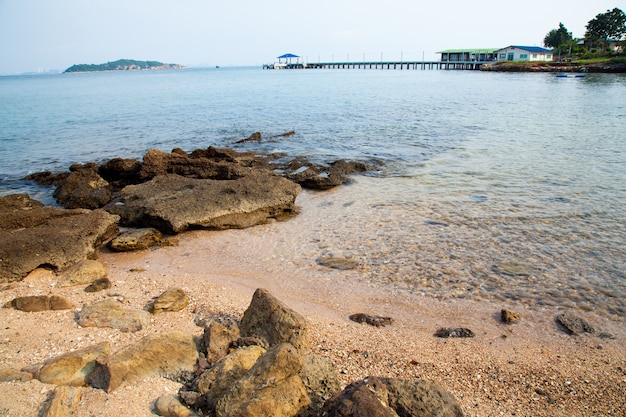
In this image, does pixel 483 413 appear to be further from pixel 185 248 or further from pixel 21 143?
pixel 21 143

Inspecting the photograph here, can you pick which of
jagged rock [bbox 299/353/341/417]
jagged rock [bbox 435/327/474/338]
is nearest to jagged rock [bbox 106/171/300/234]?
jagged rock [bbox 435/327/474/338]

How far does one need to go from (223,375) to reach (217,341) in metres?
0.84

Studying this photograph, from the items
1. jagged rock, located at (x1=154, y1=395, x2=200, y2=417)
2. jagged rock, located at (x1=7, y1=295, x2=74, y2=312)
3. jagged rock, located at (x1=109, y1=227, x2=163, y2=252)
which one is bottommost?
jagged rock, located at (x1=109, y1=227, x2=163, y2=252)

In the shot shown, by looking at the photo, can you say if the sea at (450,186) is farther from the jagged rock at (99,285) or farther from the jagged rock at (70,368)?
the jagged rock at (70,368)

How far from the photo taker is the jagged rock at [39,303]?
632 centimetres

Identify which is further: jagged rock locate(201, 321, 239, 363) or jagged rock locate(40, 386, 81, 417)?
jagged rock locate(201, 321, 239, 363)

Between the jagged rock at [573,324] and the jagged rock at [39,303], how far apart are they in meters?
7.22

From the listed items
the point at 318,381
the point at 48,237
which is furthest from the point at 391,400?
the point at 48,237

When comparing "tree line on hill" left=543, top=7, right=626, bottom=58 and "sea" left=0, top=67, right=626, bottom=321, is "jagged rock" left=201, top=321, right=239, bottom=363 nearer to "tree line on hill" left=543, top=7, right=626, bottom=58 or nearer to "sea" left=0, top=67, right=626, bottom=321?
"sea" left=0, top=67, right=626, bottom=321

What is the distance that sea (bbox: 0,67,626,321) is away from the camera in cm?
786

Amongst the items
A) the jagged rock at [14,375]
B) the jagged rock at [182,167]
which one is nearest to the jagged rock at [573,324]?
the jagged rock at [14,375]

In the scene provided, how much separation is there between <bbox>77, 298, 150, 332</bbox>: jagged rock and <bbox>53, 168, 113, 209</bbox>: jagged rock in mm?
6510

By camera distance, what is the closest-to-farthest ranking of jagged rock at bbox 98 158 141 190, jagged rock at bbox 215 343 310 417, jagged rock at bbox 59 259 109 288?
jagged rock at bbox 215 343 310 417
jagged rock at bbox 59 259 109 288
jagged rock at bbox 98 158 141 190

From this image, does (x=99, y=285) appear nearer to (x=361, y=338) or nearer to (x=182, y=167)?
(x=361, y=338)
